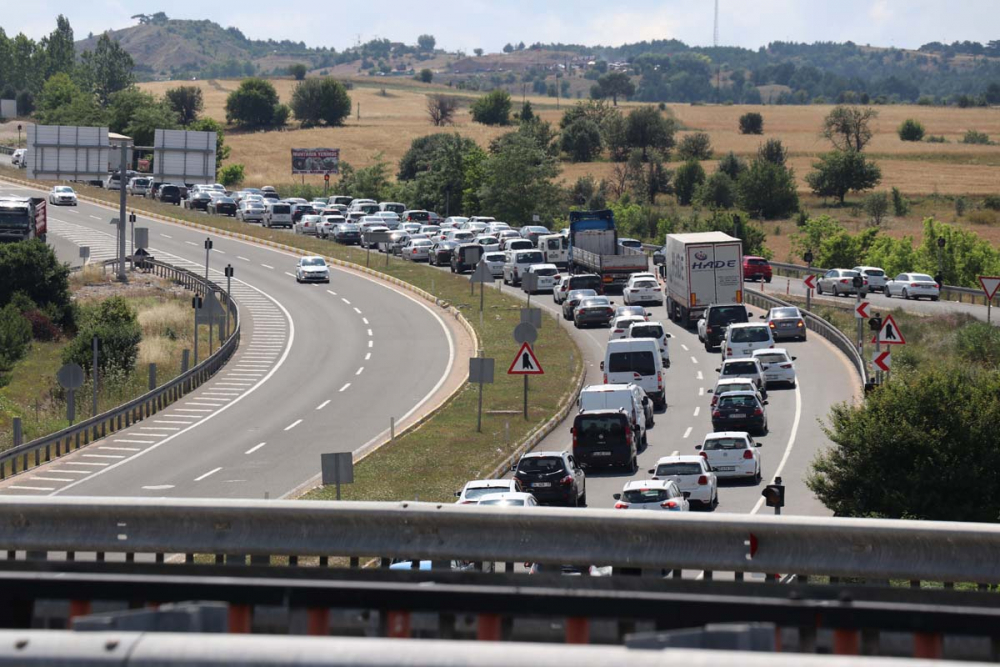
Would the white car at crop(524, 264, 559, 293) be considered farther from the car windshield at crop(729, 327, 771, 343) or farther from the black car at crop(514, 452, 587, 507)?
the black car at crop(514, 452, 587, 507)

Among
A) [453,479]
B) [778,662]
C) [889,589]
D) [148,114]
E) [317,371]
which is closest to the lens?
[778,662]

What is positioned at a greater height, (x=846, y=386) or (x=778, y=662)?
(x=778, y=662)

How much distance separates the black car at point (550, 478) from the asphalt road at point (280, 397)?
19.5 feet

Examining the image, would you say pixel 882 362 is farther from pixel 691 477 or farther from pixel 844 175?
pixel 844 175

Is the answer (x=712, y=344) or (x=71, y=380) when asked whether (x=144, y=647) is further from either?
(x=712, y=344)

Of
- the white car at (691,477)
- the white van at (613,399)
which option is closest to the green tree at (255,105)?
the white van at (613,399)

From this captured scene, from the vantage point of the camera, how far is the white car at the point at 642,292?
63.0 metres

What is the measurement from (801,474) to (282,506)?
24303 mm

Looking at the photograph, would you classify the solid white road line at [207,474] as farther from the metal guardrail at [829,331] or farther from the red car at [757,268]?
the red car at [757,268]

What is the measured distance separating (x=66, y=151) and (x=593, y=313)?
1020 inches

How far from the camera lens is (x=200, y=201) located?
10344cm

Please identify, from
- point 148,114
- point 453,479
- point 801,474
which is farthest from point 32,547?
point 148,114

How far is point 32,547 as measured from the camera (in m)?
11.0

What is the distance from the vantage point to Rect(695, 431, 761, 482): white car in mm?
32125
